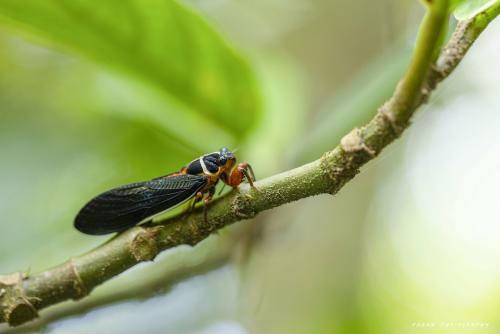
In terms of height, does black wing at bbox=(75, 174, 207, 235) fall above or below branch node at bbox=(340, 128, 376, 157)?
above

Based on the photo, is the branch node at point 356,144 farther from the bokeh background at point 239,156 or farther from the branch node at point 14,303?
the branch node at point 14,303

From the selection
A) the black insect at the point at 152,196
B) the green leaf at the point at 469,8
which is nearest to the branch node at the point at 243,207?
the black insect at the point at 152,196

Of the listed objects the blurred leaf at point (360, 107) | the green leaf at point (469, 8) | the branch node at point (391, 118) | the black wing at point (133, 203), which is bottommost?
the branch node at point (391, 118)

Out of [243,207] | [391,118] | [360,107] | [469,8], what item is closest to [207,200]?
[243,207]

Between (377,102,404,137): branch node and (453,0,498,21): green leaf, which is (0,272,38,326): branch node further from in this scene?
(453,0,498,21): green leaf

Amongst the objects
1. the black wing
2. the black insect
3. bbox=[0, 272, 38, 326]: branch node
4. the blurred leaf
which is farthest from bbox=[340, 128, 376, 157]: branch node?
the blurred leaf

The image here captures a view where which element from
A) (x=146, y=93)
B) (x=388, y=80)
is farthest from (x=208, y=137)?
(x=388, y=80)

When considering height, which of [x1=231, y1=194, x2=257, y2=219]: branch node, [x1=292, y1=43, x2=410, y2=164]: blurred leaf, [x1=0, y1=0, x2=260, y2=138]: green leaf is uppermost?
[x1=0, y1=0, x2=260, y2=138]: green leaf

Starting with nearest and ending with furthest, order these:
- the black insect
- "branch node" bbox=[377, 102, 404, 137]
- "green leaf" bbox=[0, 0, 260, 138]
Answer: "branch node" bbox=[377, 102, 404, 137]
the black insect
"green leaf" bbox=[0, 0, 260, 138]

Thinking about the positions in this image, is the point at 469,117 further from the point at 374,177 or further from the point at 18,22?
the point at 18,22
